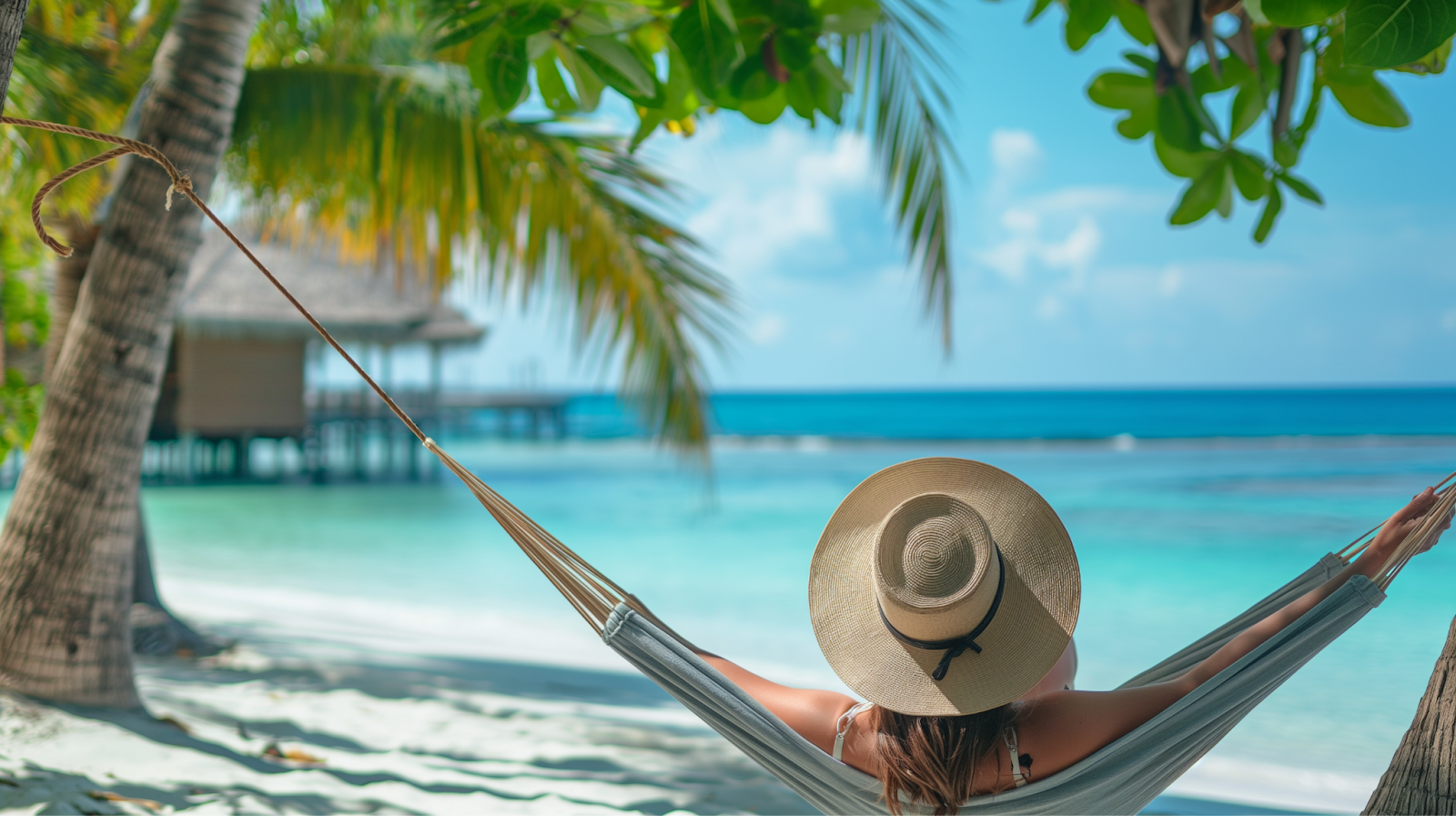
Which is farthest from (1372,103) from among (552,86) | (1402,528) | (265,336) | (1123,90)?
(265,336)

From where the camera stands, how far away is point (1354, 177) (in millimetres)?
30562

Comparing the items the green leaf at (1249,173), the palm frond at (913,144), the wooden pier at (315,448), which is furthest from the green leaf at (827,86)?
the wooden pier at (315,448)

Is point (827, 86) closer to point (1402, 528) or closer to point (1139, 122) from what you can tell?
point (1139, 122)

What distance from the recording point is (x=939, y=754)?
102cm

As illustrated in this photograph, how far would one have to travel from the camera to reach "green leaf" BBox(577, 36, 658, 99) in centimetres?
118

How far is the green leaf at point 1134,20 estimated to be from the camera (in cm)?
128

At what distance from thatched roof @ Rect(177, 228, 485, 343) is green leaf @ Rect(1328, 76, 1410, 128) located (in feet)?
33.2

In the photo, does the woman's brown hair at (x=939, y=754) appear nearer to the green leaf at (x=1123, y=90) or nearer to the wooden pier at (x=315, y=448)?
the green leaf at (x=1123, y=90)

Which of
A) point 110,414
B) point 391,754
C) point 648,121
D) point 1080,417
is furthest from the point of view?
point 1080,417

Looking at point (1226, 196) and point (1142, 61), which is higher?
point (1142, 61)

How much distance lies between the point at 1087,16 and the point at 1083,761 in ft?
3.34

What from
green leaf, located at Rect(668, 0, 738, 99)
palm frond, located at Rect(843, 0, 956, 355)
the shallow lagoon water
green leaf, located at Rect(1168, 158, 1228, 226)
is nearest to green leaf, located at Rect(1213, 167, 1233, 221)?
green leaf, located at Rect(1168, 158, 1228, 226)

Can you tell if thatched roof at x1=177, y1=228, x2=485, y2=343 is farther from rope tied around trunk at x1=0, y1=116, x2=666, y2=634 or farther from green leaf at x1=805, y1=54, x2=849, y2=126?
green leaf at x1=805, y1=54, x2=849, y2=126

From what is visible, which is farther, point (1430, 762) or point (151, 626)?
point (151, 626)
